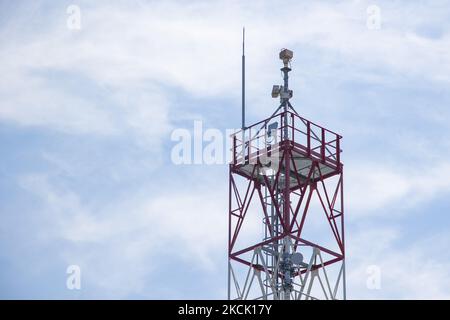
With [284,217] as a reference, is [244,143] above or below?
above

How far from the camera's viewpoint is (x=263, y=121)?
3287 inches
